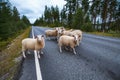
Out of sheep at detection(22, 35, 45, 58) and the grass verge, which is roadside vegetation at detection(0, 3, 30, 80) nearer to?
the grass verge

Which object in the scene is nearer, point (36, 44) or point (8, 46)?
point (36, 44)

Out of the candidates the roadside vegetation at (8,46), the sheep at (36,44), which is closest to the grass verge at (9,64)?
the roadside vegetation at (8,46)

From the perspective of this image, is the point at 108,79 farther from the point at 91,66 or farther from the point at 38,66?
the point at 38,66

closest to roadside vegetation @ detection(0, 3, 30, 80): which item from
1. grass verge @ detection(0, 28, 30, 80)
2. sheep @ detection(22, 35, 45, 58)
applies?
grass verge @ detection(0, 28, 30, 80)

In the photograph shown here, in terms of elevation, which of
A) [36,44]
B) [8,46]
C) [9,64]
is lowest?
[8,46]

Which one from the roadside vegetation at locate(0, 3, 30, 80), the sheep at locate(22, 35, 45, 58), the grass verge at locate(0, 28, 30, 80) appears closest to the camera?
the grass verge at locate(0, 28, 30, 80)

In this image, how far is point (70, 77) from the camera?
5250 mm

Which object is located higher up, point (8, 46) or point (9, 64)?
point (9, 64)

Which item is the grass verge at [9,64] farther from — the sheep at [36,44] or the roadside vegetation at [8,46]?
the sheep at [36,44]

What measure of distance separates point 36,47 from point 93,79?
13.3 feet

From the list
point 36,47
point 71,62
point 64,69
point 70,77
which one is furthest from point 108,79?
point 36,47

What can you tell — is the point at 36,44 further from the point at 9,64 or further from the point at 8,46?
the point at 8,46

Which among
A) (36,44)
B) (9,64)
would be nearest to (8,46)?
(9,64)

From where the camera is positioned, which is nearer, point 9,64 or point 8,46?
point 9,64
